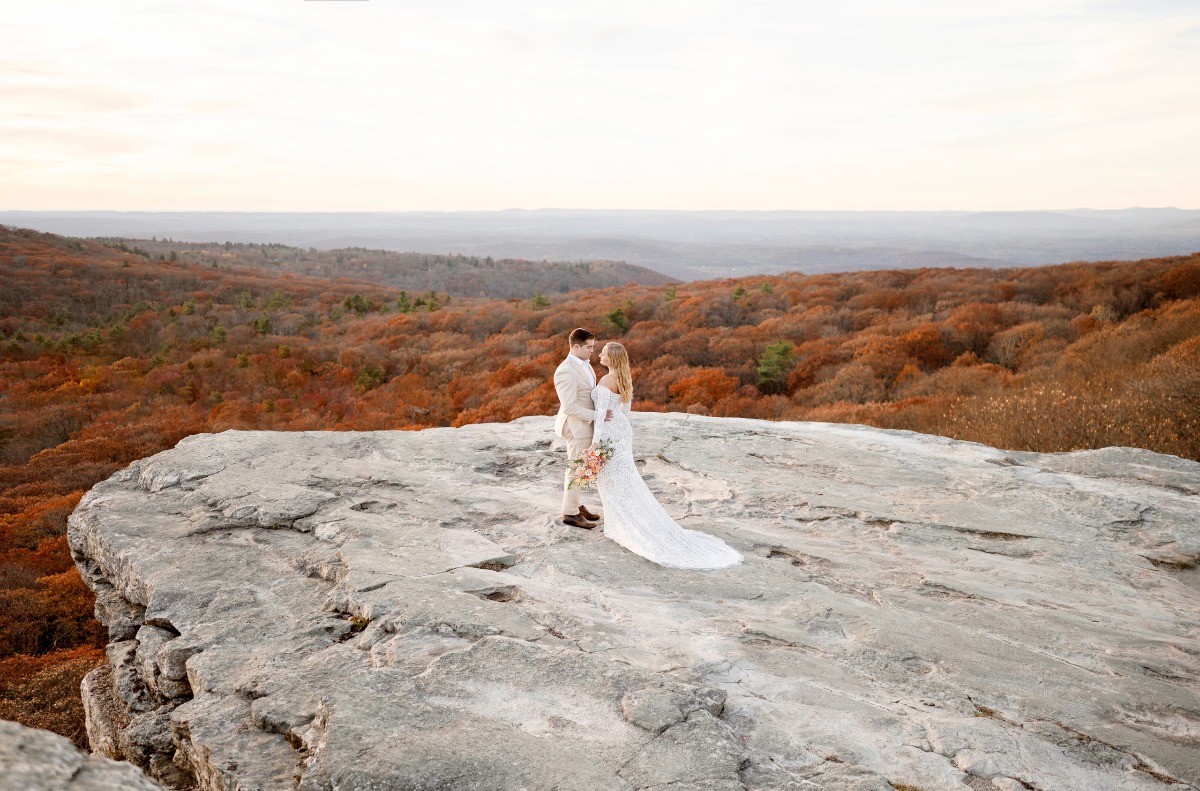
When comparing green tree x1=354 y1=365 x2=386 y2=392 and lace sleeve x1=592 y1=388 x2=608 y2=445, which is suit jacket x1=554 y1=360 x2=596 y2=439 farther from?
green tree x1=354 y1=365 x2=386 y2=392

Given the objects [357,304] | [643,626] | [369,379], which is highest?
[357,304]

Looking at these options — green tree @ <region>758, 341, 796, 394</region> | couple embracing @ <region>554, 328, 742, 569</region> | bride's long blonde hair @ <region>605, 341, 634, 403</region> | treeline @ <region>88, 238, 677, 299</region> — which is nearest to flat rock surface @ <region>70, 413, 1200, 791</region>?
couple embracing @ <region>554, 328, 742, 569</region>

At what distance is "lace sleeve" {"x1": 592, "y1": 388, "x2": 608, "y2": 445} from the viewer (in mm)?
7727

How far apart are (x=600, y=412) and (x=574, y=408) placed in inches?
11.2

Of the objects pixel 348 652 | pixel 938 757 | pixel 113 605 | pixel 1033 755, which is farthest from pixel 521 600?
pixel 113 605

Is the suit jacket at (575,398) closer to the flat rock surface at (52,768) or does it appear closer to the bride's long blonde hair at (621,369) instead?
the bride's long blonde hair at (621,369)

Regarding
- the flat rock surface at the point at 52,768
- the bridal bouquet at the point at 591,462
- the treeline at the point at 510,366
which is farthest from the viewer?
the treeline at the point at 510,366

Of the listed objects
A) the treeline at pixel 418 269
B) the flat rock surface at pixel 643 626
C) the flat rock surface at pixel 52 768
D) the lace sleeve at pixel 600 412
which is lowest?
the flat rock surface at pixel 643 626

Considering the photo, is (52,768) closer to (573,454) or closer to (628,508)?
(628,508)

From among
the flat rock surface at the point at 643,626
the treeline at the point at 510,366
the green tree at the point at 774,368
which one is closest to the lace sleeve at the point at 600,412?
the flat rock surface at the point at 643,626

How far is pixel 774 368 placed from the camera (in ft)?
72.2

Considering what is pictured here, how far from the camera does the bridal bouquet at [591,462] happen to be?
759 cm

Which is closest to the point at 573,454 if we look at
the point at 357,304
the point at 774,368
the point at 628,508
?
the point at 628,508

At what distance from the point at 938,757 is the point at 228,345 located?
30.5m
